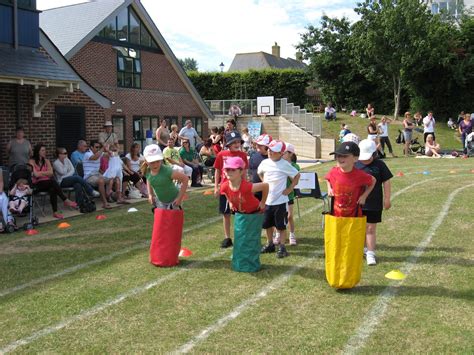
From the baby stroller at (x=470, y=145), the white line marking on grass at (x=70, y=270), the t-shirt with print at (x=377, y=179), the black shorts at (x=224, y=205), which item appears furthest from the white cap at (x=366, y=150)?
the baby stroller at (x=470, y=145)

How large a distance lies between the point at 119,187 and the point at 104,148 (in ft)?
3.26

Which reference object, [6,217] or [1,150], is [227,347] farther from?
[1,150]

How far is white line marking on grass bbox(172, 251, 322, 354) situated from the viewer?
170 inches

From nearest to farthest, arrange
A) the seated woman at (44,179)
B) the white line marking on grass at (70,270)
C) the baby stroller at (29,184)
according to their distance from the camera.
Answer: the white line marking on grass at (70,270) < the baby stroller at (29,184) < the seated woman at (44,179)

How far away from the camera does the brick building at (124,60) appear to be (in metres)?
22.6

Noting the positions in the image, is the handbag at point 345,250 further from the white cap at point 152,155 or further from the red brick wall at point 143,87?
the red brick wall at point 143,87

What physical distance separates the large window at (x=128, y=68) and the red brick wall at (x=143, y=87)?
0.28 metres

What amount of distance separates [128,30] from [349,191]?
69.9 feet

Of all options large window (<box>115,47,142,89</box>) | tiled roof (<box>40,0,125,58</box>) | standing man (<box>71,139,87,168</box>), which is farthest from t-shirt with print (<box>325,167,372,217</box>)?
large window (<box>115,47,142,89</box>)

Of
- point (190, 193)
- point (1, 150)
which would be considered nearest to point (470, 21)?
point (190, 193)

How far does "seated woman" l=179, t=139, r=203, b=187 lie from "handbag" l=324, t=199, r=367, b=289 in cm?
962

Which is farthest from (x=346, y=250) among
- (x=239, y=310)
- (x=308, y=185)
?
(x=308, y=185)

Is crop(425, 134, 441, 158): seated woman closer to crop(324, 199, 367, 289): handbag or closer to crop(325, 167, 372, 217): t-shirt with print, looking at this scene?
crop(325, 167, 372, 217): t-shirt with print

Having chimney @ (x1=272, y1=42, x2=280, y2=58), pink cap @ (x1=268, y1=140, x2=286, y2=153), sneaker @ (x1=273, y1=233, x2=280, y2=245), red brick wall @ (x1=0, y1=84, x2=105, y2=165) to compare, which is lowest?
sneaker @ (x1=273, y1=233, x2=280, y2=245)
